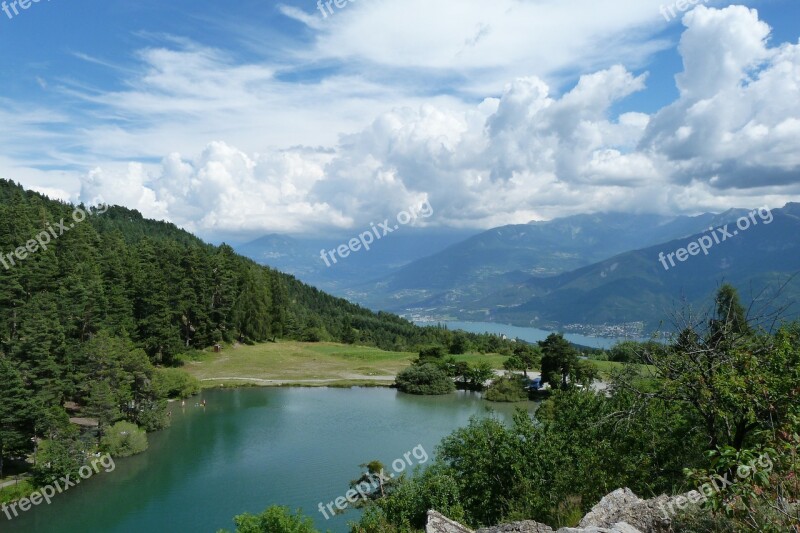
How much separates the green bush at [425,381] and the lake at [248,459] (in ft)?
7.78

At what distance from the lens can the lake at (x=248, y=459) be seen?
2498cm

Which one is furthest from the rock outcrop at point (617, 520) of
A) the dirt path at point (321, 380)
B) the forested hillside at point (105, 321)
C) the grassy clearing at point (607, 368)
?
the dirt path at point (321, 380)

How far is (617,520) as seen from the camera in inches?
333

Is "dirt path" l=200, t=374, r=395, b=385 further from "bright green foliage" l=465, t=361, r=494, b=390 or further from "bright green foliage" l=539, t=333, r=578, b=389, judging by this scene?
"bright green foliage" l=539, t=333, r=578, b=389

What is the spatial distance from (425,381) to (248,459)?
26.5 meters

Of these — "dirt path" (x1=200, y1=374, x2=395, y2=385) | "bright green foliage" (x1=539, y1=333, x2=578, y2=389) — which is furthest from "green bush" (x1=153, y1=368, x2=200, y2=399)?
"bright green foliage" (x1=539, y1=333, x2=578, y2=389)

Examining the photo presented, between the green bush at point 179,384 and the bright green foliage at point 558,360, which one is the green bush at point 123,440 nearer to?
the green bush at point 179,384

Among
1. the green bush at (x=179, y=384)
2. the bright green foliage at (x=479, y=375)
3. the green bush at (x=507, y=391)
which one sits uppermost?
the green bush at (x=179, y=384)

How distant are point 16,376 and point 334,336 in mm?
67740

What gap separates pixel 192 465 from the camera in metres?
32.9

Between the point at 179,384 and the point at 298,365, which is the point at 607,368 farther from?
the point at 179,384

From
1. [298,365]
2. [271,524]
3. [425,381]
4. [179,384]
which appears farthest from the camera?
[298,365]

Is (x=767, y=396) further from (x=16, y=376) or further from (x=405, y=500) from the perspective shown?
(x=16, y=376)

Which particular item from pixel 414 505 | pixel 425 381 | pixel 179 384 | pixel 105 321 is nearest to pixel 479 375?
pixel 425 381
